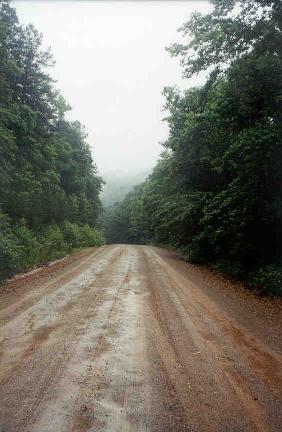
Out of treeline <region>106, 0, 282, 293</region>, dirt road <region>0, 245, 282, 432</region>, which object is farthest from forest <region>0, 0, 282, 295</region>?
dirt road <region>0, 245, 282, 432</region>

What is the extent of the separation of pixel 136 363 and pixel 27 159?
→ 2029 cm

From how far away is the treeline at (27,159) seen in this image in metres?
17.1

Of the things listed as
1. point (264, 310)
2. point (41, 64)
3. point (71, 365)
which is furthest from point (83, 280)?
point (41, 64)

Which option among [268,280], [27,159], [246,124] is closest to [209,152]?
[246,124]

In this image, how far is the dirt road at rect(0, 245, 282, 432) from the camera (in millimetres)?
4090

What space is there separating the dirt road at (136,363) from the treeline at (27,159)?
5988 millimetres

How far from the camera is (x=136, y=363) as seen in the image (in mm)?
5492

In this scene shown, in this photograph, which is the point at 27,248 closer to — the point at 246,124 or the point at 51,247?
the point at 51,247

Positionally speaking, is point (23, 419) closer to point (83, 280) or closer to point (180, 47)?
point (83, 280)

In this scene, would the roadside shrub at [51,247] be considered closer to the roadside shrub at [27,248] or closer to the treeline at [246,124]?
the roadside shrub at [27,248]

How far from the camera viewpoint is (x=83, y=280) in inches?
481

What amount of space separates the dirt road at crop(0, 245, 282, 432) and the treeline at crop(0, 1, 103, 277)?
5.99 metres

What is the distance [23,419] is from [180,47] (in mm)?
12212

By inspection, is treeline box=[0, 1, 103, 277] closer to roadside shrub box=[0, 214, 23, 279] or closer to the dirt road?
roadside shrub box=[0, 214, 23, 279]
